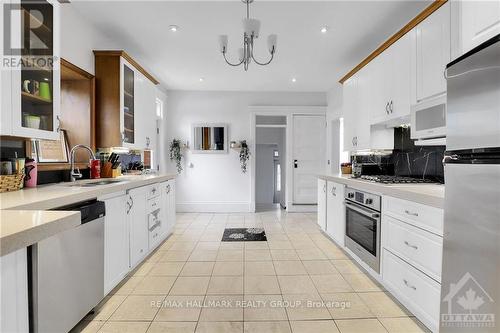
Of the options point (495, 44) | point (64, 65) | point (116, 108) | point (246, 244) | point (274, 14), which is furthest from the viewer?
point (246, 244)

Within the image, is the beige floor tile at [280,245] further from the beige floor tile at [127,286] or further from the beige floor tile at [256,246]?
the beige floor tile at [127,286]

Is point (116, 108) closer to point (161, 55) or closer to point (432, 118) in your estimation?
point (161, 55)

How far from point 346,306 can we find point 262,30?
2.89 m

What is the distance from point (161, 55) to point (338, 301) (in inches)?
145

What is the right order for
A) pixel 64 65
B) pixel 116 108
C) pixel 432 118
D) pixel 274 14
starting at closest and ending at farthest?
pixel 432 118, pixel 64 65, pixel 274 14, pixel 116 108

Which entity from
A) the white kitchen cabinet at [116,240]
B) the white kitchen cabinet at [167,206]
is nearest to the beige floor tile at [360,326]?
the white kitchen cabinet at [116,240]

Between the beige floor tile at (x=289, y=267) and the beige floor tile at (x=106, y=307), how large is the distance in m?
1.43

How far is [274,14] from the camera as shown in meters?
2.67

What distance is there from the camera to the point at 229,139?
18.4ft

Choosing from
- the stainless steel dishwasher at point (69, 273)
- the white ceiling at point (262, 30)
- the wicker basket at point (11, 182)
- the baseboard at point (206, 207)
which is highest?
the white ceiling at point (262, 30)

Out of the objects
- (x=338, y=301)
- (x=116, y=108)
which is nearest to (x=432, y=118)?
(x=338, y=301)

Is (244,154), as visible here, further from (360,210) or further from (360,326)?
(360,326)

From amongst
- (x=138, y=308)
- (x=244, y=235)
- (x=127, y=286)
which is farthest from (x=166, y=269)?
(x=244, y=235)

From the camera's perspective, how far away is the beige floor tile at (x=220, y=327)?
5.68ft
